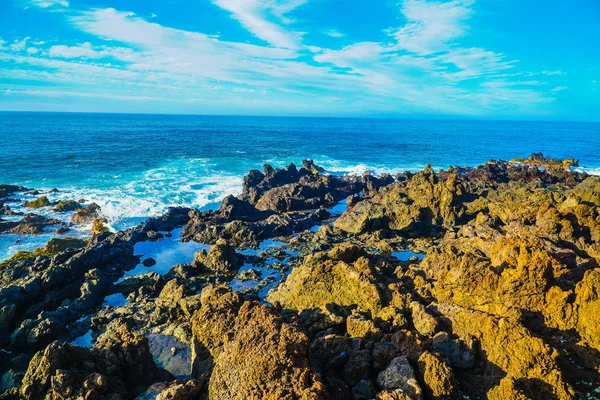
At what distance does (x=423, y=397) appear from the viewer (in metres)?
7.23

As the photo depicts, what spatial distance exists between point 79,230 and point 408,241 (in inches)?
1013

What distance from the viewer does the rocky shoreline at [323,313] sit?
24.6 feet

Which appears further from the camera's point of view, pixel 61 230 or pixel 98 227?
pixel 98 227

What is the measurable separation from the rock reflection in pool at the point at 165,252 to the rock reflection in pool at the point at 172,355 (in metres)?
8.09

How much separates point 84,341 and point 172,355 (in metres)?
4.63

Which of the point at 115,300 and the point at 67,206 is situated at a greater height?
the point at 115,300

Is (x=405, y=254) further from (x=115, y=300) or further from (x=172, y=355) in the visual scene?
(x=115, y=300)

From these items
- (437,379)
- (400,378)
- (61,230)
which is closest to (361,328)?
(400,378)

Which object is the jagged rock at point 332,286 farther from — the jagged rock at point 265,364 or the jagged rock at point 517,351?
the jagged rock at point 265,364

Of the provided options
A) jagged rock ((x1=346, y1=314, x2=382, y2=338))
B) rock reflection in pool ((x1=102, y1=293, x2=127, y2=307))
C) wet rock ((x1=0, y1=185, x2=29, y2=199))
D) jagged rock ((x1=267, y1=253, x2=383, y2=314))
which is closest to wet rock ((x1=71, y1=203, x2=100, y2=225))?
wet rock ((x1=0, y1=185, x2=29, y2=199))

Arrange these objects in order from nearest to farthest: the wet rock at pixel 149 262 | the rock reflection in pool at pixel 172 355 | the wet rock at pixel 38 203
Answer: the rock reflection in pool at pixel 172 355
the wet rock at pixel 149 262
the wet rock at pixel 38 203

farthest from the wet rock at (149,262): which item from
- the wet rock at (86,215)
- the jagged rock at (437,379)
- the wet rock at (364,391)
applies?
the jagged rock at (437,379)

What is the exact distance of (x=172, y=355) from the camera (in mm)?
11789

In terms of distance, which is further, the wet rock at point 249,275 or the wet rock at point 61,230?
the wet rock at point 61,230
